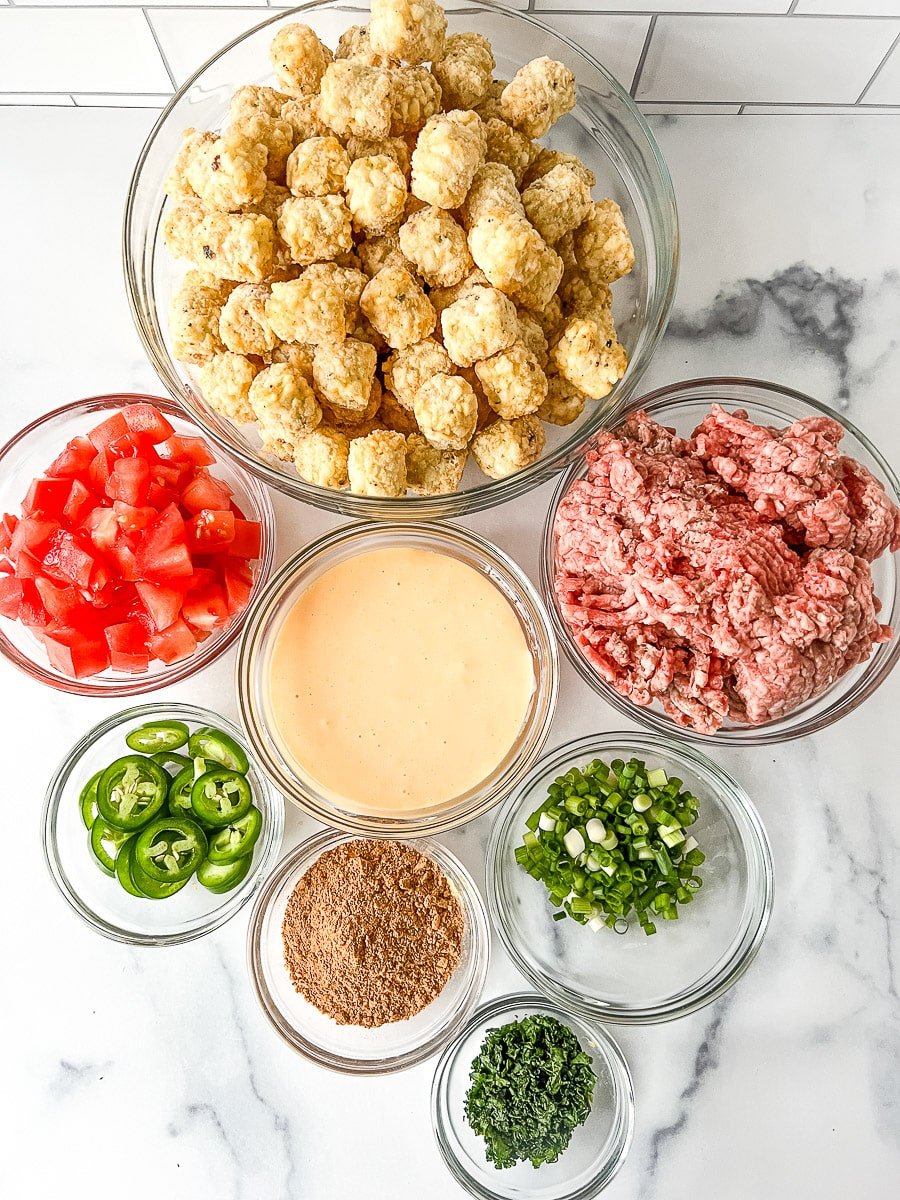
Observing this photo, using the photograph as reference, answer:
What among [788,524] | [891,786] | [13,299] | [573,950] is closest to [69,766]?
[13,299]

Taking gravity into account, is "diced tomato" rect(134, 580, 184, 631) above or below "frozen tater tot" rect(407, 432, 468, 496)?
below

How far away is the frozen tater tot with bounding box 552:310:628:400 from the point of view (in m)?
1.51

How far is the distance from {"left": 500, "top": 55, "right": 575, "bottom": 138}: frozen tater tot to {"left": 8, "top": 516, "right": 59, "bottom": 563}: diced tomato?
3.69 ft

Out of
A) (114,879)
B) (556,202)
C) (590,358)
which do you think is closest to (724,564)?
(590,358)

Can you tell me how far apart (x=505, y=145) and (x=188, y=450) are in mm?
836

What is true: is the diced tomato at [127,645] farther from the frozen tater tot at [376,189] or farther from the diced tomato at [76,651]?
the frozen tater tot at [376,189]

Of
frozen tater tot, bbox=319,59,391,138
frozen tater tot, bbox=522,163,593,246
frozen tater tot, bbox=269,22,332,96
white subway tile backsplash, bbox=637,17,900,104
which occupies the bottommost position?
frozen tater tot, bbox=522,163,593,246

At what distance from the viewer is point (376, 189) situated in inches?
57.1

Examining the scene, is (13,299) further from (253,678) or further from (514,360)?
(514,360)

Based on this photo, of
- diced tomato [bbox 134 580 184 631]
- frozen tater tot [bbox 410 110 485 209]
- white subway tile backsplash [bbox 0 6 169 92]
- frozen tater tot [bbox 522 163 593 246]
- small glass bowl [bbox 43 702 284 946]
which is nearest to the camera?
frozen tater tot [bbox 410 110 485 209]

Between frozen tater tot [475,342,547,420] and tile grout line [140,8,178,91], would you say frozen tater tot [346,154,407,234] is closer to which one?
frozen tater tot [475,342,547,420]

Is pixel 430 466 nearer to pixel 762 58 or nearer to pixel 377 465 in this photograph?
pixel 377 465

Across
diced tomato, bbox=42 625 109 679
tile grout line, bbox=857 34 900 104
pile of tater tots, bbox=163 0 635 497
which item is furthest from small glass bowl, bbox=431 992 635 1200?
tile grout line, bbox=857 34 900 104

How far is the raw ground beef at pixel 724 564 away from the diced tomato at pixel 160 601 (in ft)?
2.37
